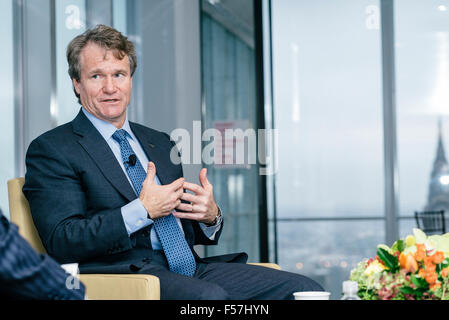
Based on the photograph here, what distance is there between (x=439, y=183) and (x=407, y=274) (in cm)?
352

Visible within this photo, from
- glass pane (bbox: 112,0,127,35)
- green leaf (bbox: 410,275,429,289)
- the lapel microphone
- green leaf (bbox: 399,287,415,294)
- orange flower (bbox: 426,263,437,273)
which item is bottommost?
green leaf (bbox: 399,287,415,294)

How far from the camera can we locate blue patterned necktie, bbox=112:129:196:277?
195 centimetres

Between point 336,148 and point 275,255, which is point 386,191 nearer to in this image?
point 336,148

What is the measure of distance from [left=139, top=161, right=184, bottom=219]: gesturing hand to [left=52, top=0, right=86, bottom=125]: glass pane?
175 cm

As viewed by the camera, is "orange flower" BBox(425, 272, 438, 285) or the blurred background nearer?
"orange flower" BBox(425, 272, 438, 285)

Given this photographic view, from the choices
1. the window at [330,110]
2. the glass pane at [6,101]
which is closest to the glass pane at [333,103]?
the window at [330,110]

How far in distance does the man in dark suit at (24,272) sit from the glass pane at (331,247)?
146 inches

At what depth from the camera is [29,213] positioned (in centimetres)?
196

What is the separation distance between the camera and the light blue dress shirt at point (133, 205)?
178 cm

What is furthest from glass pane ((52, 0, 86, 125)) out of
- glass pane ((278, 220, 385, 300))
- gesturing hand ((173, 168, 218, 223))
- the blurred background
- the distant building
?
the distant building

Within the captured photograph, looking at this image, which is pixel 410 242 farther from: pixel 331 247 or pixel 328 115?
pixel 331 247

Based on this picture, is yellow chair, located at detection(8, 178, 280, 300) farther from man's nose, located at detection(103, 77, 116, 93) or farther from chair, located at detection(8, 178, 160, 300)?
man's nose, located at detection(103, 77, 116, 93)

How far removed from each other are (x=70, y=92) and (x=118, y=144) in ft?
5.21

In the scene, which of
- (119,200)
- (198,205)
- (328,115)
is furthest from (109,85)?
(328,115)
